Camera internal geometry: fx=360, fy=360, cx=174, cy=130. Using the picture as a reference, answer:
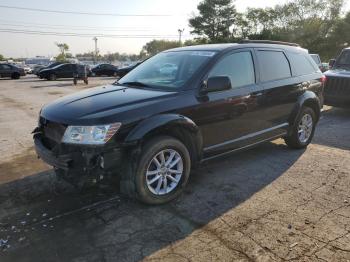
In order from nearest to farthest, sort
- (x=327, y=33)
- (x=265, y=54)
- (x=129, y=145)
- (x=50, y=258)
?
(x=50, y=258) → (x=129, y=145) → (x=265, y=54) → (x=327, y=33)

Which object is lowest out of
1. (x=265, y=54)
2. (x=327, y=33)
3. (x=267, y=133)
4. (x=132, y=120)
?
(x=267, y=133)

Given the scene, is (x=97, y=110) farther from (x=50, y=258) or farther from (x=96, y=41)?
(x=96, y=41)

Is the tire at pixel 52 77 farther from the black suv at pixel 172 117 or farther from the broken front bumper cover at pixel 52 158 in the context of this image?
the broken front bumper cover at pixel 52 158

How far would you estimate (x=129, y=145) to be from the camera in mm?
3713

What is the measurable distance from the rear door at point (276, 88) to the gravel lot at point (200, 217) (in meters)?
0.67

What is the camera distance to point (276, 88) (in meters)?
5.40

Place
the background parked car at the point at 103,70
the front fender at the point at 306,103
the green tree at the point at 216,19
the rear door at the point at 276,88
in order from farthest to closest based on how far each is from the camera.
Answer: the green tree at the point at 216,19 < the background parked car at the point at 103,70 < the front fender at the point at 306,103 < the rear door at the point at 276,88

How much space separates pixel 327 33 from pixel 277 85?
5689 cm

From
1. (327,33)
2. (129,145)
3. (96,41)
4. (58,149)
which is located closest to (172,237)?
(129,145)

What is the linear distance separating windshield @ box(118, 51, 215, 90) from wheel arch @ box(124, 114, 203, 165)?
1.67 feet

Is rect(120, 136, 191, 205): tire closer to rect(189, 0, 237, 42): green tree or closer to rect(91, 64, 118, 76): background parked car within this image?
rect(91, 64, 118, 76): background parked car

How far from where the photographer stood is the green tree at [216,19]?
62050 mm

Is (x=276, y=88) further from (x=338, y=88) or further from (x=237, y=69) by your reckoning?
(x=338, y=88)

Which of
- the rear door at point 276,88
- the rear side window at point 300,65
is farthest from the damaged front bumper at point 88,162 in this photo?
the rear side window at point 300,65
